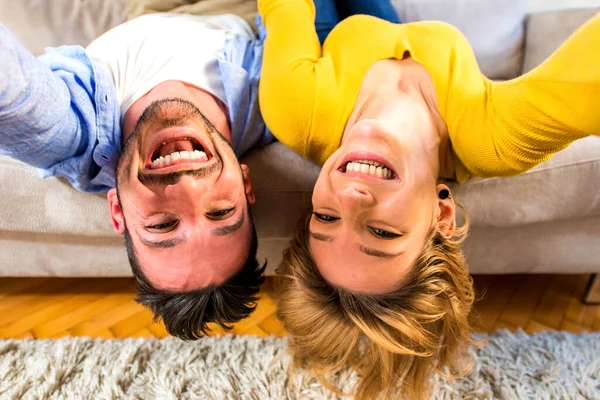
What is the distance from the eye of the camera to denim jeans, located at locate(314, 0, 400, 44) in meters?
1.24

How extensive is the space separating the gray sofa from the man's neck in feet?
0.40

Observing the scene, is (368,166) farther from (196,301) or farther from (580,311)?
(580,311)

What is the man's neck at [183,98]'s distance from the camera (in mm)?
958

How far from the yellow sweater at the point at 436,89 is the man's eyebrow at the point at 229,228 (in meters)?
0.25

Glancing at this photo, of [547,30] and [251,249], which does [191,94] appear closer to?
[251,249]

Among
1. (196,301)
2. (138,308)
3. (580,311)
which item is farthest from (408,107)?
(138,308)

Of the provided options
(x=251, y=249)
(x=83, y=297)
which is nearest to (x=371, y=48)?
(x=251, y=249)

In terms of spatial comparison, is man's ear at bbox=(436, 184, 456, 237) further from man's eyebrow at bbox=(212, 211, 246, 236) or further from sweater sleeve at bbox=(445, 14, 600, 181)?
man's eyebrow at bbox=(212, 211, 246, 236)

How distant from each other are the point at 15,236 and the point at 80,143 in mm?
565

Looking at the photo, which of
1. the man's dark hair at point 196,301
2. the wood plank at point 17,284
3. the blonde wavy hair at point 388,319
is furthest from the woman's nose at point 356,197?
the wood plank at point 17,284

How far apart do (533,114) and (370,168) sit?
1.05 ft

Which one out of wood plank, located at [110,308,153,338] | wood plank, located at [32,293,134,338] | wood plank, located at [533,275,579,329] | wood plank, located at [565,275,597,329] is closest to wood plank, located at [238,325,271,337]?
wood plank, located at [110,308,153,338]

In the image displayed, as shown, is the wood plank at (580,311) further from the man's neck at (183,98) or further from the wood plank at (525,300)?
the man's neck at (183,98)

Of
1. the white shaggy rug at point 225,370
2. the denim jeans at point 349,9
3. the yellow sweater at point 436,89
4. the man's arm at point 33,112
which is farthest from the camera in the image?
the denim jeans at point 349,9
